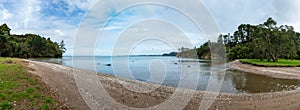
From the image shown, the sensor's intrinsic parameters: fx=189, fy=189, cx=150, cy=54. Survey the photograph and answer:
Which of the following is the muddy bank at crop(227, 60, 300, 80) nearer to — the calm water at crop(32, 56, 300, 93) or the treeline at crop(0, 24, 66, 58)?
the calm water at crop(32, 56, 300, 93)

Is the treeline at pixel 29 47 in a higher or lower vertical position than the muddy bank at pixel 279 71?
higher

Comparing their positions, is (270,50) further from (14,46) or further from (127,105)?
(14,46)

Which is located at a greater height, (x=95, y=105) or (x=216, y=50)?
(x=216, y=50)

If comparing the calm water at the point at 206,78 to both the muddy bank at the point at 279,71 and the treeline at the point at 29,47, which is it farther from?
the treeline at the point at 29,47

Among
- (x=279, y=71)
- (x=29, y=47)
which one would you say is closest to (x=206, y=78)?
(x=279, y=71)

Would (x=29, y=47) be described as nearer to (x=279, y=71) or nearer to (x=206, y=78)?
(x=206, y=78)

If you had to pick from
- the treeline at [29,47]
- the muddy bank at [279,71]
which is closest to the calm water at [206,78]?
the muddy bank at [279,71]

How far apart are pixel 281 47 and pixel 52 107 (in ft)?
189

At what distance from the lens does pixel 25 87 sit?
1022 centimetres

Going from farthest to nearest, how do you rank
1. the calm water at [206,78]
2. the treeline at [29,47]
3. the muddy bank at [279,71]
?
the treeline at [29,47] < the muddy bank at [279,71] < the calm water at [206,78]

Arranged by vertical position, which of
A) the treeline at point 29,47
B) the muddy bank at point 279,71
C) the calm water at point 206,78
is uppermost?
the treeline at point 29,47

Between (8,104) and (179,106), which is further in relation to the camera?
(179,106)

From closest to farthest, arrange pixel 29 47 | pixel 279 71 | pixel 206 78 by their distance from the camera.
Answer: pixel 206 78 → pixel 279 71 → pixel 29 47

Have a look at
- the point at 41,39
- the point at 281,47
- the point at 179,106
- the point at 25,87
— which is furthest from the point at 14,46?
the point at 281,47
